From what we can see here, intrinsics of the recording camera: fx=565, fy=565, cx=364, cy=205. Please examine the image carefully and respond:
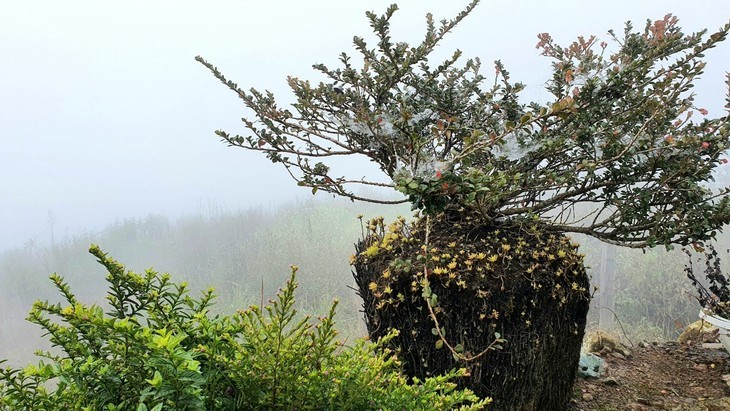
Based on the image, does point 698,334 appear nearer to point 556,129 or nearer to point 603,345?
point 603,345

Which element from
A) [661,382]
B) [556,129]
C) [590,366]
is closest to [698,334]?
A: [661,382]

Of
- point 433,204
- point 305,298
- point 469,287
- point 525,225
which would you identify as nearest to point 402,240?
point 469,287

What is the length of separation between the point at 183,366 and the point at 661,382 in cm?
242

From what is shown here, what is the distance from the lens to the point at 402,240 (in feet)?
6.23

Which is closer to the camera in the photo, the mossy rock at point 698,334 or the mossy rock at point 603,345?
the mossy rock at point 603,345

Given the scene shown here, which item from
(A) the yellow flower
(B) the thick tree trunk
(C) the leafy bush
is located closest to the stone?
(B) the thick tree trunk

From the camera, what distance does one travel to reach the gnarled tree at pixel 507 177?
1.68 metres

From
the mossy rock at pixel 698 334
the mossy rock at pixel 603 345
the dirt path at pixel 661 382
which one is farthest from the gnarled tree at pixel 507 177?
the mossy rock at pixel 698 334

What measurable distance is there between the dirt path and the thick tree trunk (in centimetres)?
50

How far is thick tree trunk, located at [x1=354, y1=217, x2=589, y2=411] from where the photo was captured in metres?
1.68

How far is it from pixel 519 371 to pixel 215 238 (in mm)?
1644

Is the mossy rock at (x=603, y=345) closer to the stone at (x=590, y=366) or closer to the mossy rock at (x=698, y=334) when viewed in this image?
the stone at (x=590, y=366)

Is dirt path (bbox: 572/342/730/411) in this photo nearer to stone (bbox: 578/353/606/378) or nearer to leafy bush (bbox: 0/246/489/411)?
stone (bbox: 578/353/606/378)

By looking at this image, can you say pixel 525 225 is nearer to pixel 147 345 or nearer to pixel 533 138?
pixel 533 138
